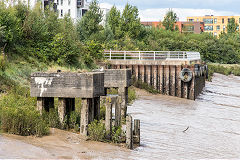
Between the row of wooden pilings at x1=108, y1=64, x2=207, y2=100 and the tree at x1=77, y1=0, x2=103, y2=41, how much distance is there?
76.1ft

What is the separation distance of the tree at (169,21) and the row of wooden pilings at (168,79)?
5578cm

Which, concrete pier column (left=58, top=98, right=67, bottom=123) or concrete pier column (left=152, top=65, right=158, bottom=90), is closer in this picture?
concrete pier column (left=58, top=98, right=67, bottom=123)

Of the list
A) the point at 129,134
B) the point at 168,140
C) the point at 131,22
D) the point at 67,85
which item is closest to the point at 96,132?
the point at 129,134

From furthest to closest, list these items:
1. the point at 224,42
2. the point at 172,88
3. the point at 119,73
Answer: the point at 224,42
the point at 172,88
the point at 119,73

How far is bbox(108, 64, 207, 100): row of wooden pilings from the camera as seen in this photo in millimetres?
30094

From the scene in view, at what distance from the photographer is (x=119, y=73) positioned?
16438 mm

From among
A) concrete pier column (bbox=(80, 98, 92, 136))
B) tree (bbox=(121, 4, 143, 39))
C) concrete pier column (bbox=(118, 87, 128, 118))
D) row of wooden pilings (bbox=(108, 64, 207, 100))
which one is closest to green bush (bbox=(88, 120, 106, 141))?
concrete pier column (bbox=(80, 98, 92, 136))

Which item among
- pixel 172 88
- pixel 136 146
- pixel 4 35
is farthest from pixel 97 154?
pixel 172 88

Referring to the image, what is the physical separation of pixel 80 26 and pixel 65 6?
88.0ft

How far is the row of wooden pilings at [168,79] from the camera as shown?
3009 centimetres

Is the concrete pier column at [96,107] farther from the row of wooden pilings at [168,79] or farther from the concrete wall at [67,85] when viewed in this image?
the row of wooden pilings at [168,79]

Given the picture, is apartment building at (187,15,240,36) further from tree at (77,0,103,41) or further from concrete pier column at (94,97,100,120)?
concrete pier column at (94,97,100,120)

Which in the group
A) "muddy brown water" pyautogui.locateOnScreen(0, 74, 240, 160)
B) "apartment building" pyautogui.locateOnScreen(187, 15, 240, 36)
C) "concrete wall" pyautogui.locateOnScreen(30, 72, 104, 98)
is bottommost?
"muddy brown water" pyautogui.locateOnScreen(0, 74, 240, 160)

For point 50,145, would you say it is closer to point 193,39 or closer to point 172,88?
point 172,88
